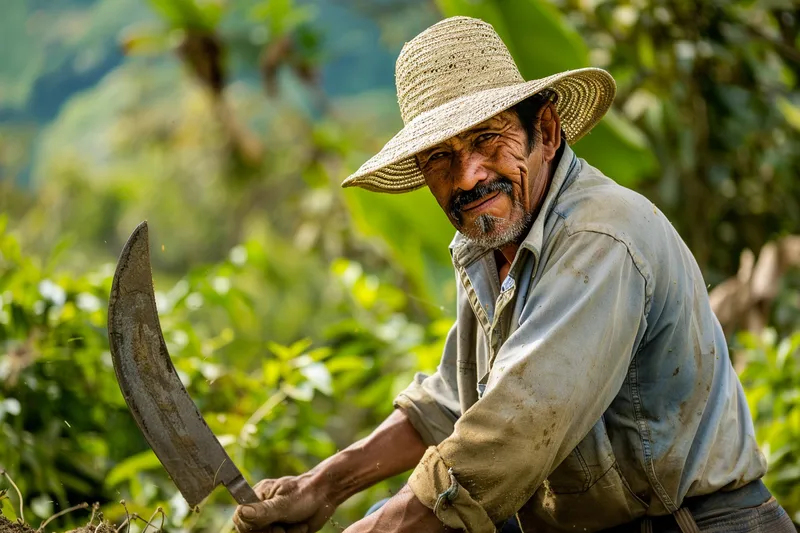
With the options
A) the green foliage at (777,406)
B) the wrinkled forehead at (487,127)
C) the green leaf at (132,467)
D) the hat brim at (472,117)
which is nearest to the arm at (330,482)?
the hat brim at (472,117)

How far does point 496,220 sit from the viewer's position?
7.57 feet

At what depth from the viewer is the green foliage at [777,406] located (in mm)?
3725

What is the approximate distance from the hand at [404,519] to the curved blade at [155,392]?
472mm

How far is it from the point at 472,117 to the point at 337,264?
3.01 metres

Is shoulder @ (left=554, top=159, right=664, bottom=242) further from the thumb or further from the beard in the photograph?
the thumb

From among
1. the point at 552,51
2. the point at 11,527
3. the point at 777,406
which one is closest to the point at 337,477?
the point at 11,527

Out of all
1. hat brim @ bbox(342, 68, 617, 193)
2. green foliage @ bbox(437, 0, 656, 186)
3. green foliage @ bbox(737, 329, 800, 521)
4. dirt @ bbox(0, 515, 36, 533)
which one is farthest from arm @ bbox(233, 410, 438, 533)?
green foliage @ bbox(437, 0, 656, 186)

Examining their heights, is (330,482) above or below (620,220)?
below

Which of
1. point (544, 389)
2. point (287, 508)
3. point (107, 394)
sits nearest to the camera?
point (544, 389)

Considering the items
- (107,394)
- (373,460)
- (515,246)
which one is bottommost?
(107,394)

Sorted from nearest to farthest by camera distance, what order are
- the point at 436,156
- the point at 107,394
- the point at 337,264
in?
the point at 436,156
the point at 107,394
the point at 337,264

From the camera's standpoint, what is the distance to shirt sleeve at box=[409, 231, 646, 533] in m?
1.96

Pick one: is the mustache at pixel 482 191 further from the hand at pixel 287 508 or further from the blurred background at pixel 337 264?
the blurred background at pixel 337 264

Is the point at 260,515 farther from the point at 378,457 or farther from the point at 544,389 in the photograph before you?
the point at 544,389
